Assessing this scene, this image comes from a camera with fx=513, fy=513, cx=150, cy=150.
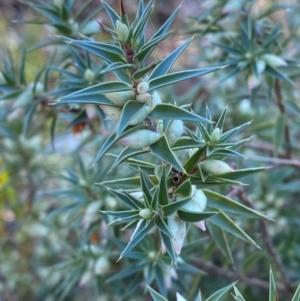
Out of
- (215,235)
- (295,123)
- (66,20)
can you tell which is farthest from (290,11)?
(215,235)

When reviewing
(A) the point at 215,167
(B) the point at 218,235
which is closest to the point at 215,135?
(A) the point at 215,167

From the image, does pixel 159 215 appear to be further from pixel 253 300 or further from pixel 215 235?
pixel 253 300

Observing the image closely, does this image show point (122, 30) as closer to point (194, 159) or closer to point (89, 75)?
point (194, 159)

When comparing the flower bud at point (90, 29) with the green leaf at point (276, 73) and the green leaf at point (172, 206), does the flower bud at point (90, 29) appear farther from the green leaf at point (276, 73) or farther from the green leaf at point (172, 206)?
the green leaf at point (172, 206)

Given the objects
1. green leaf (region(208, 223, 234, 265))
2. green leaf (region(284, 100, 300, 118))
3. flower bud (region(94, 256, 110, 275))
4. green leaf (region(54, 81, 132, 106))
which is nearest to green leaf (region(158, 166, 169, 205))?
green leaf (region(54, 81, 132, 106))

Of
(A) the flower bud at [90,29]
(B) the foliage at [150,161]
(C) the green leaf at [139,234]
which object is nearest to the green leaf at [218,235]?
(B) the foliage at [150,161]
